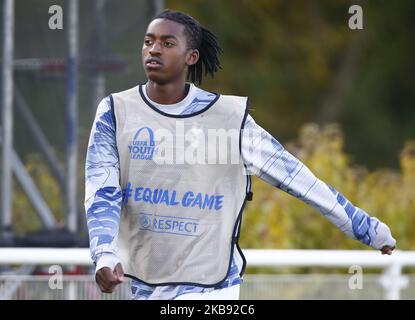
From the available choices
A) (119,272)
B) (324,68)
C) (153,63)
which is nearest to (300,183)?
(153,63)

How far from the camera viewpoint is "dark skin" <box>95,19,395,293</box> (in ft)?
15.5

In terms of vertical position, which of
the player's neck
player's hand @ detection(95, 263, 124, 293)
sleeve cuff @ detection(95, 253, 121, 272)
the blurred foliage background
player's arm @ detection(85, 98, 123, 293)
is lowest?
the blurred foliage background

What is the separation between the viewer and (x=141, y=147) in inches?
186

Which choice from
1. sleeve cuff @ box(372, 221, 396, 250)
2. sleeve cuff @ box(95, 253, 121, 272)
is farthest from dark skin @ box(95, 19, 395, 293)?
sleeve cuff @ box(372, 221, 396, 250)

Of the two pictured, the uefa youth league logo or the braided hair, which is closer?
the uefa youth league logo

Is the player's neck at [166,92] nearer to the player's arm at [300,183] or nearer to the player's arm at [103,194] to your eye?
the player's arm at [103,194]

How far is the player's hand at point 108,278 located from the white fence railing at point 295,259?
2200mm

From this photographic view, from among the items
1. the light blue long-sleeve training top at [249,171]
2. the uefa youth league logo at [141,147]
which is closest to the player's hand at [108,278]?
the light blue long-sleeve training top at [249,171]

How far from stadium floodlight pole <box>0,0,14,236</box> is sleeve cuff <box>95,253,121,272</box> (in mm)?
3257

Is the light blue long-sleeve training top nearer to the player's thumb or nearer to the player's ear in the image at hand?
the player's ear

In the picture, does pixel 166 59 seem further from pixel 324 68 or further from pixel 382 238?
pixel 324 68

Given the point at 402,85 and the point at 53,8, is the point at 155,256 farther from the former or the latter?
the point at 402,85

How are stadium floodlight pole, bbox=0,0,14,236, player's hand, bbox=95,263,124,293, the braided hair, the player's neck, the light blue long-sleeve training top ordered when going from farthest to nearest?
stadium floodlight pole, bbox=0,0,14,236, the braided hair, the player's neck, the light blue long-sleeve training top, player's hand, bbox=95,263,124,293

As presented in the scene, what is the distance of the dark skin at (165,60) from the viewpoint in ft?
15.5
